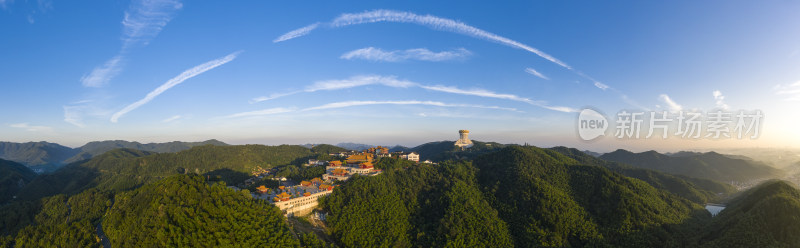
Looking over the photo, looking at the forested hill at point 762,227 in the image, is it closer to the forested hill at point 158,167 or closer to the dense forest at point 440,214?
the dense forest at point 440,214

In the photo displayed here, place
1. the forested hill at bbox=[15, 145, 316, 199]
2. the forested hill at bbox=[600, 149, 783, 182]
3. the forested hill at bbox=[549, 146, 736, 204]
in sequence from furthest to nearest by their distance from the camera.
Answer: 1. the forested hill at bbox=[600, 149, 783, 182]
2. the forested hill at bbox=[15, 145, 316, 199]
3. the forested hill at bbox=[549, 146, 736, 204]

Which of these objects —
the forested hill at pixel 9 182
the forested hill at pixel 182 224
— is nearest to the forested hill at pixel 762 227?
the forested hill at pixel 182 224

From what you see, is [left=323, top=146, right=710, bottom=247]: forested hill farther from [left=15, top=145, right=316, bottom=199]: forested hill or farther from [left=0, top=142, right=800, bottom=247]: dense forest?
[left=15, top=145, right=316, bottom=199]: forested hill

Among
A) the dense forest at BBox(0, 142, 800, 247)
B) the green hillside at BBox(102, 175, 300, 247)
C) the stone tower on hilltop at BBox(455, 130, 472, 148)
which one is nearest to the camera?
the green hillside at BBox(102, 175, 300, 247)

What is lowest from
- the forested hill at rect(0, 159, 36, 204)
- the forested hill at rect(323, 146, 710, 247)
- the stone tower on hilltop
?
the forested hill at rect(0, 159, 36, 204)

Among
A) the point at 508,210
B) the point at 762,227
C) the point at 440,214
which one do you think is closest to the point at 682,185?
the point at 762,227

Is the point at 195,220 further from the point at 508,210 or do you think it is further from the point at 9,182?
the point at 9,182

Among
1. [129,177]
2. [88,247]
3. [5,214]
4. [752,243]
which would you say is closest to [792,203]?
[752,243]

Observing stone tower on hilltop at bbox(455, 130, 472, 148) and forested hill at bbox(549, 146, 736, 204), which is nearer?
forested hill at bbox(549, 146, 736, 204)

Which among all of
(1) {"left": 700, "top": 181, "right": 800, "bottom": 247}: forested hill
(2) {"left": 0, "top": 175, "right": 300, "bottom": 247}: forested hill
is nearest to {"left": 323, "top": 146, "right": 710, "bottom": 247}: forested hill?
(1) {"left": 700, "top": 181, "right": 800, "bottom": 247}: forested hill
